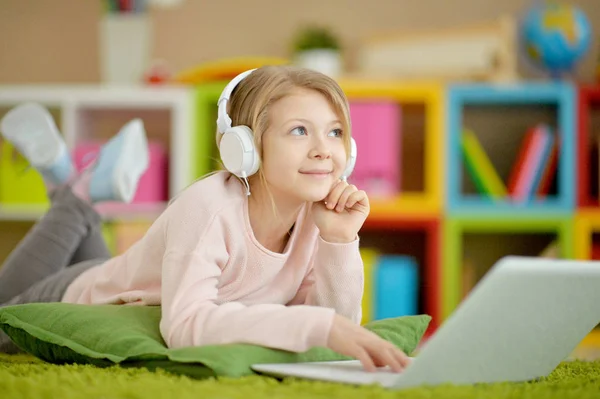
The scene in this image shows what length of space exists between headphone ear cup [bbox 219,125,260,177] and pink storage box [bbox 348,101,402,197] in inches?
67.3

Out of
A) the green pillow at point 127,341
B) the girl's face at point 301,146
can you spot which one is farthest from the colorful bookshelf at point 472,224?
the girl's face at point 301,146

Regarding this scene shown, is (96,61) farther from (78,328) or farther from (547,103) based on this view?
(78,328)

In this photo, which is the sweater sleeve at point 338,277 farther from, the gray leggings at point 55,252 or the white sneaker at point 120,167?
the white sneaker at point 120,167

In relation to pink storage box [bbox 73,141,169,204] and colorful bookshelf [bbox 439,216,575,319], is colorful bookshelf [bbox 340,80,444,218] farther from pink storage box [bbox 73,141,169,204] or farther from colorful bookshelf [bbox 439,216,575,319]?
pink storage box [bbox 73,141,169,204]

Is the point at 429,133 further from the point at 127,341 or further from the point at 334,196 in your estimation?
the point at 127,341

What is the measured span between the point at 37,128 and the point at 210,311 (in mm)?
1059

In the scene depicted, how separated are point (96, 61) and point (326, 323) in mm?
2490

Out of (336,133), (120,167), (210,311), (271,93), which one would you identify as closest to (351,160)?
(336,133)

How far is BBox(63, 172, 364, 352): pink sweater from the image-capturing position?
1.03 meters

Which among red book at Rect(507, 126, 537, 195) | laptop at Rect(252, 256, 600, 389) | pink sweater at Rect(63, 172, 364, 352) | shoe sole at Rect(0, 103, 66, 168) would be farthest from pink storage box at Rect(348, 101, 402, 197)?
laptop at Rect(252, 256, 600, 389)

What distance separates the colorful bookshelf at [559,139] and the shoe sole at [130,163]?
1231mm

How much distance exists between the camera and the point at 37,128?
1.97 meters

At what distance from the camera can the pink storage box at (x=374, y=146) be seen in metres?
2.85

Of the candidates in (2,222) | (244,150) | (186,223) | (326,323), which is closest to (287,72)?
(244,150)
